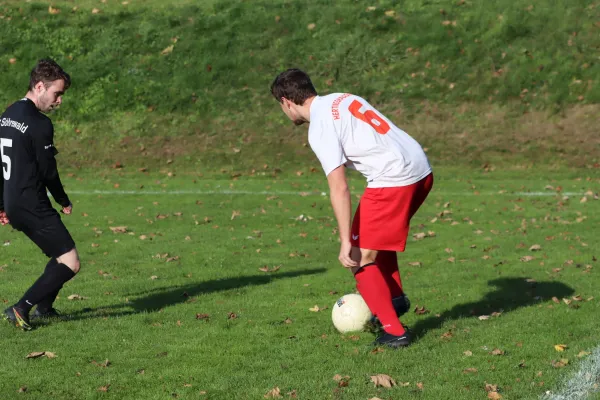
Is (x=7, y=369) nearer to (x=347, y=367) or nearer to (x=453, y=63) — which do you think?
(x=347, y=367)

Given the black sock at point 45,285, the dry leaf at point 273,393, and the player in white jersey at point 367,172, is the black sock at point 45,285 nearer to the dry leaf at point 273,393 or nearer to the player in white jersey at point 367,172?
the player in white jersey at point 367,172

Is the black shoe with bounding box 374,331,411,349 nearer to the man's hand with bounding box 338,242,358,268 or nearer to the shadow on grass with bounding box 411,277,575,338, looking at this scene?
the shadow on grass with bounding box 411,277,575,338

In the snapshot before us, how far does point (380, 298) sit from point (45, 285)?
3.18 metres

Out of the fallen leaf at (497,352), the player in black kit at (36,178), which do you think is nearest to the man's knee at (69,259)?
the player in black kit at (36,178)

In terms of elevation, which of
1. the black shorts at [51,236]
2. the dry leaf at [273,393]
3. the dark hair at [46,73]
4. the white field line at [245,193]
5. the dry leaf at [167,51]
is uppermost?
the dark hair at [46,73]

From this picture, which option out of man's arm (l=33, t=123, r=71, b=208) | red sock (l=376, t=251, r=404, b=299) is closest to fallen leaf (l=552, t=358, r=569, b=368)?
red sock (l=376, t=251, r=404, b=299)

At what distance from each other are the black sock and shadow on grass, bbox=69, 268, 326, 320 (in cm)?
58

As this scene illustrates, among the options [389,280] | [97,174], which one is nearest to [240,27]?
[97,174]

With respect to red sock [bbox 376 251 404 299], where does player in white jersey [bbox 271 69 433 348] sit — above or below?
above

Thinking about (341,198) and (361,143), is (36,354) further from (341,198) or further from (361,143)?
(361,143)

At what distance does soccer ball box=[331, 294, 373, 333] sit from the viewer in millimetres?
7641

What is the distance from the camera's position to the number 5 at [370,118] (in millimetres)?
6816

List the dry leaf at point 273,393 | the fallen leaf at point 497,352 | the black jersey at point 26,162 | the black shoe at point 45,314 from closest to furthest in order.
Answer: the dry leaf at point 273,393
the fallen leaf at point 497,352
the black jersey at point 26,162
the black shoe at point 45,314

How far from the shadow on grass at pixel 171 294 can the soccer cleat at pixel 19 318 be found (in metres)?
0.61
